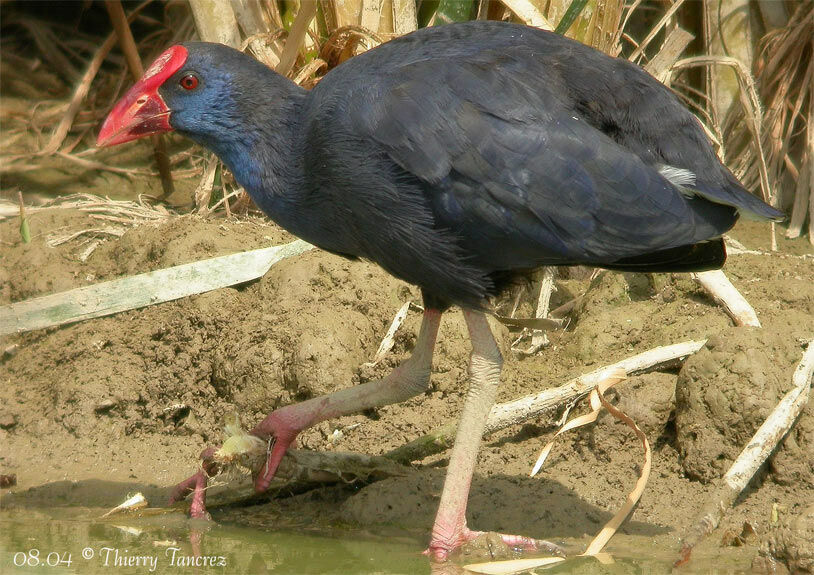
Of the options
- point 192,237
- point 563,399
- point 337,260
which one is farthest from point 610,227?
point 192,237

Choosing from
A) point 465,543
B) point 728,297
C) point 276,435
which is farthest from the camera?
point 728,297

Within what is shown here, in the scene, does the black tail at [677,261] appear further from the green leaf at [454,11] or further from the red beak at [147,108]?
the green leaf at [454,11]

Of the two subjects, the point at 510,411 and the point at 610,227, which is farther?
the point at 510,411

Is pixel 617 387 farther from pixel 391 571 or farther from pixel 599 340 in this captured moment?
pixel 391 571

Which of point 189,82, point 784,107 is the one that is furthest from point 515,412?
point 784,107

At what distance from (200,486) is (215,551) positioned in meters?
0.33

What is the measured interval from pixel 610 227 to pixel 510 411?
101 centimetres

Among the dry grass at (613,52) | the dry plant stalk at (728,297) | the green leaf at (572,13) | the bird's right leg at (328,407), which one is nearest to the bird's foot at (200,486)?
the bird's right leg at (328,407)

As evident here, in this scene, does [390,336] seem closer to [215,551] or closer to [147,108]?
[215,551]

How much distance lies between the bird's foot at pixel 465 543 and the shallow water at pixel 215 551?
5 cm

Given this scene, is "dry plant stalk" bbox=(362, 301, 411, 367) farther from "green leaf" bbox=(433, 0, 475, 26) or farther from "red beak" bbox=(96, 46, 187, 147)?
"green leaf" bbox=(433, 0, 475, 26)

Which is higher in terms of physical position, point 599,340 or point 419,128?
point 419,128

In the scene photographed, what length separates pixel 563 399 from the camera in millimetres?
4078

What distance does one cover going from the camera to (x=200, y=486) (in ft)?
12.8
